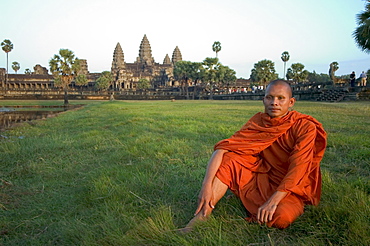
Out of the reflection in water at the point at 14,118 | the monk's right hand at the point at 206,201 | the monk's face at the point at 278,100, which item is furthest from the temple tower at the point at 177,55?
the monk's right hand at the point at 206,201

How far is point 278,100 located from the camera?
2.87 meters

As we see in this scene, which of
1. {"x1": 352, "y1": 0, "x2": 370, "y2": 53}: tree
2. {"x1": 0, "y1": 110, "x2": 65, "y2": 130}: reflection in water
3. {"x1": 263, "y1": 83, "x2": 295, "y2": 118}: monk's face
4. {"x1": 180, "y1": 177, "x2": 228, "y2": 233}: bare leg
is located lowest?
{"x1": 0, "y1": 110, "x2": 65, "y2": 130}: reflection in water

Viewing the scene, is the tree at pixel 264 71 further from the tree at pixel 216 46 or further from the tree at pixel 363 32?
the tree at pixel 363 32

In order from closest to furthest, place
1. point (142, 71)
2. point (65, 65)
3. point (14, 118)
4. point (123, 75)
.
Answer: point (14, 118), point (65, 65), point (123, 75), point (142, 71)

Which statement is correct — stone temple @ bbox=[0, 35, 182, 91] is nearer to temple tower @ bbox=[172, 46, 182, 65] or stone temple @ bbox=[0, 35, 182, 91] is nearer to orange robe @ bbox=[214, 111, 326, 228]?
temple tower @ bbox=[172, 46, 182, 65]

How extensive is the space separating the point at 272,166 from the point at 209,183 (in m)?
0.67

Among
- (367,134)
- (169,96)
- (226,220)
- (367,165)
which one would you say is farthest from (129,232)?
(169,96)

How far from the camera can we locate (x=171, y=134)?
24.7 feet

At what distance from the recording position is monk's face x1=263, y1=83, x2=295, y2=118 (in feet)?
9.37

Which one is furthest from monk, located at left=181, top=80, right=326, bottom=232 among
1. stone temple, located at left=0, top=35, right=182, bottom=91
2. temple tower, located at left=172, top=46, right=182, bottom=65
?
temple tower, located at left=172, top=46, right=182, bottom=65

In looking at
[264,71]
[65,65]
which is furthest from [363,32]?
[264,71]

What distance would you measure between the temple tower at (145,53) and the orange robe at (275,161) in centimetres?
11738

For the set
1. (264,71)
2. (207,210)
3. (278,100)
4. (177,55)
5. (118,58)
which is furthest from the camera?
(177,55)

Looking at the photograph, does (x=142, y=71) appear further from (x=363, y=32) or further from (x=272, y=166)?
(x=272, y=166)
